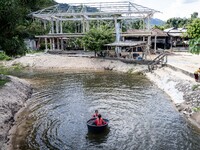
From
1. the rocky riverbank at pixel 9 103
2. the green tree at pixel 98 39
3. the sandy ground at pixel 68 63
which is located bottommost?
the rocky riverbank at pixel 9 103

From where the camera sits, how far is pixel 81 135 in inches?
666

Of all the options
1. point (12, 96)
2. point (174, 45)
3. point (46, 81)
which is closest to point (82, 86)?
point (46, 81)

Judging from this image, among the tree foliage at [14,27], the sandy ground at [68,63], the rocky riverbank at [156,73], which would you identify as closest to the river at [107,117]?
the rocky riverbank at [156,73]

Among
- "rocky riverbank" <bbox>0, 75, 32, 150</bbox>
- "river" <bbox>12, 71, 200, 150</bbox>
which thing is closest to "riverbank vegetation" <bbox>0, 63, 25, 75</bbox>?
"river" <bbox>12, 71, 200, 150</bbox>

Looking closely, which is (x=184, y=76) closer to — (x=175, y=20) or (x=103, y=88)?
(x=103, y=88)

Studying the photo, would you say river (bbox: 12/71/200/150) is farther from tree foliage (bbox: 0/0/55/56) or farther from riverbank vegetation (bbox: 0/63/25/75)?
riverbank vegetation (bbox: 0/63/25/75)

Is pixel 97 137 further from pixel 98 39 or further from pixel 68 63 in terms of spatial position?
pixel 68 63

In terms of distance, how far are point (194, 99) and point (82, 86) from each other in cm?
1464

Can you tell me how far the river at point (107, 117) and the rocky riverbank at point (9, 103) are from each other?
0.71 metres

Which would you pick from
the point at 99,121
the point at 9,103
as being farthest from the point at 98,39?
the point at 99,121

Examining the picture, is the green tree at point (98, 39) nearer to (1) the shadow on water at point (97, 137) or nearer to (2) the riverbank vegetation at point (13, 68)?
(2) the riverbank vegetation at point (13, 68)

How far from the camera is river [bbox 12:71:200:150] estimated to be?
1566 centimetres

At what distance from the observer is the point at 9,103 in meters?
22.1

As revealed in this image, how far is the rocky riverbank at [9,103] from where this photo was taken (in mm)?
17319
